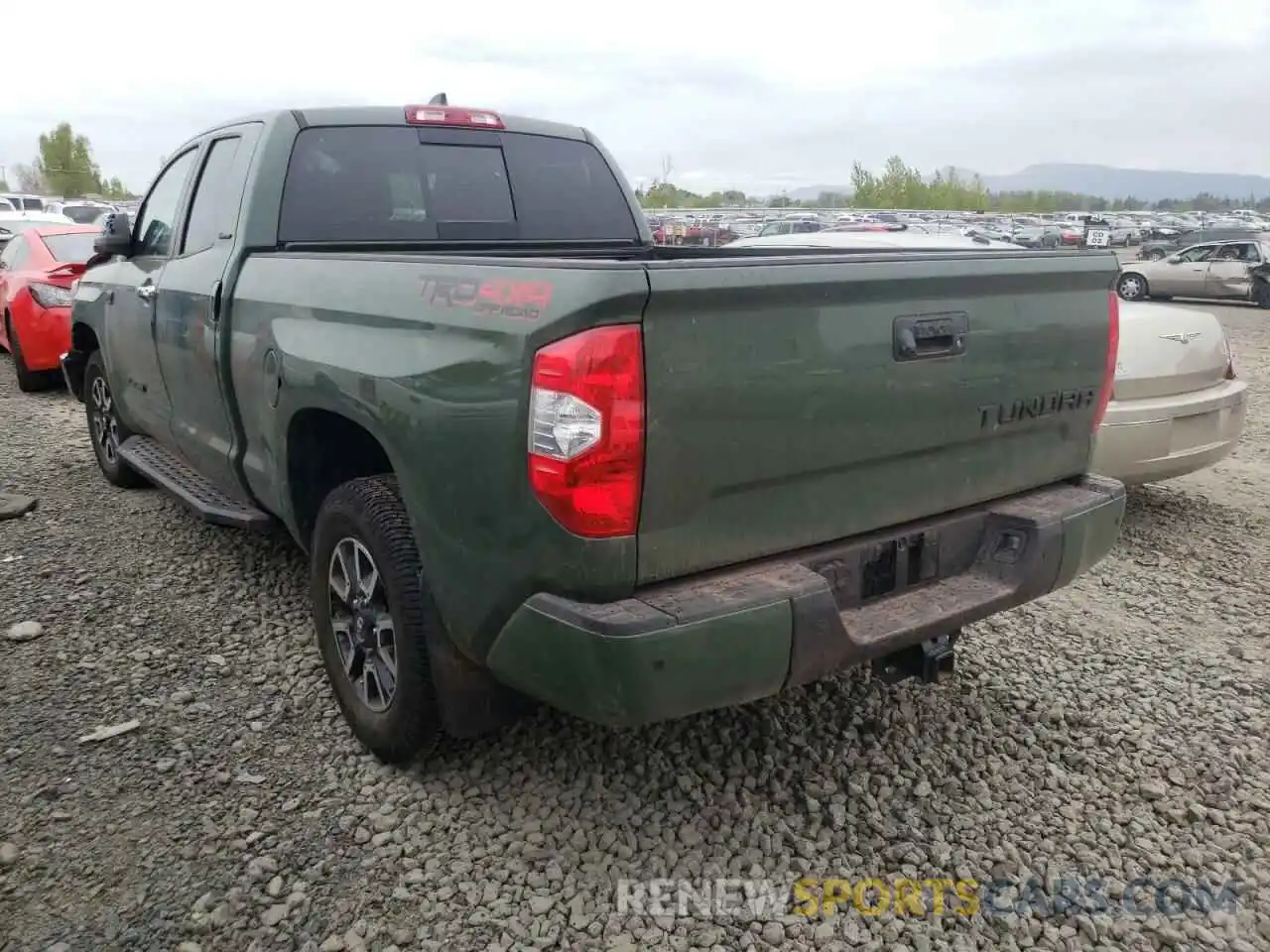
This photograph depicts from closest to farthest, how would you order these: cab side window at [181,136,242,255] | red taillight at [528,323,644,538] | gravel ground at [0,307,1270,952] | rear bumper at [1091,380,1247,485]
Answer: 1. red taillight at [528,323,644,538]
2. gravel ground at [0,307,1270,952]
3. cab side window at [181,136,242,255]
4. rear bumper at [1091,380,1247,485]

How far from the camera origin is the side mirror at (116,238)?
489 cm

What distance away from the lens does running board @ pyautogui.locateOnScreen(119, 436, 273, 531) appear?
3.90 metres

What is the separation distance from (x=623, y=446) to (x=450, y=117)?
8.42 feet

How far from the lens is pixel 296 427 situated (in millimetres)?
3273

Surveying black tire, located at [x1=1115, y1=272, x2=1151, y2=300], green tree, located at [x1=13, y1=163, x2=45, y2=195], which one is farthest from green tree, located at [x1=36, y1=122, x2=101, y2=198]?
black tire, located at [x1=1115, y1=272, x2=1151, y2=300]

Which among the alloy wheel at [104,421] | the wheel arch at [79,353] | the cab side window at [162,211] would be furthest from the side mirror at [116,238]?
the alloy wheel at [104,421]

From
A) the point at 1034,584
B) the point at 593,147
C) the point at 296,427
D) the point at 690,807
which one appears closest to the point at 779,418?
the point at 1034,584

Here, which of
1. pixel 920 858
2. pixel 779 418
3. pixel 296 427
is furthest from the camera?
pixel 296 427

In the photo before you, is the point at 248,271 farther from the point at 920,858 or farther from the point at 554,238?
the point at 920,858

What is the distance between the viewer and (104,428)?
6.03m

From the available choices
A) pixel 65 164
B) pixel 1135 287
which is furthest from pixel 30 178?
pixel 1135 287

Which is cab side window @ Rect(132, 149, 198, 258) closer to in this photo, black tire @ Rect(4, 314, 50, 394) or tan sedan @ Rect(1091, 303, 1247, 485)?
tan sedan @ Rect(1091, 303, 1247, 485)

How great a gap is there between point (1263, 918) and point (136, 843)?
2868 mm

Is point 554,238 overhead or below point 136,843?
overhead
